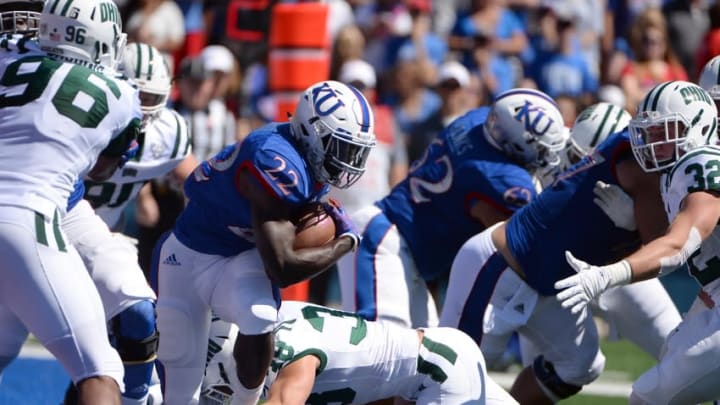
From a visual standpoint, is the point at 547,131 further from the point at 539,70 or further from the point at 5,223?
the point at 539,70

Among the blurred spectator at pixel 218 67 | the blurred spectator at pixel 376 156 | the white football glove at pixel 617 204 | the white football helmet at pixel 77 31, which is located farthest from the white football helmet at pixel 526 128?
the blurred spectator at pixel 218 67

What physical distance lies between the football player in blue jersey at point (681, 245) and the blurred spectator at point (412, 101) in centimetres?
498

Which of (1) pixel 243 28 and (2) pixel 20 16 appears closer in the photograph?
→ (2) pixel 20 16

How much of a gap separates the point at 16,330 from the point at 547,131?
8.59ft

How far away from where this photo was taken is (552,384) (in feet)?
20.7

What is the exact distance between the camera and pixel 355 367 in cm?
496

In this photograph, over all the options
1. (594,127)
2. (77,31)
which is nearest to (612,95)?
(594,127)

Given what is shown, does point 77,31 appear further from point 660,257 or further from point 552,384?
point 552,384

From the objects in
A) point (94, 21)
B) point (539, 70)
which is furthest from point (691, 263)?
point (539, 70)

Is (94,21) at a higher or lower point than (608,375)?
higher

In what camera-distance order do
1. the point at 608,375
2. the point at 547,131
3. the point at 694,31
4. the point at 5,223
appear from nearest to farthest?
1. the point at 5,223
2. the point at 547,131
3. the point at 608,375
4. the point at 694,31

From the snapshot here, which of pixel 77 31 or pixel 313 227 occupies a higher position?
pixel 77 31

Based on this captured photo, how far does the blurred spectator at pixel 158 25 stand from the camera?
1039 cm

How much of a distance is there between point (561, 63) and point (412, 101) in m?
1.31
